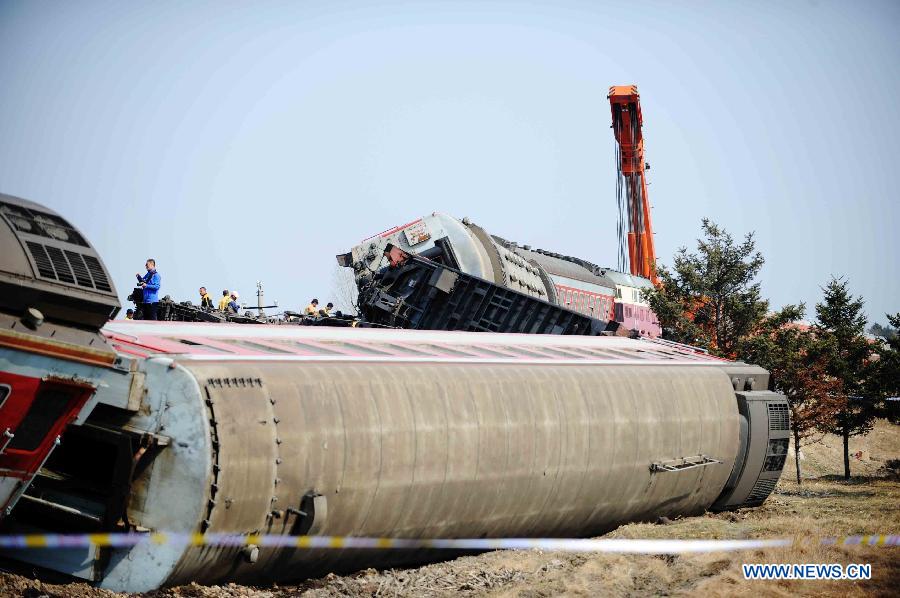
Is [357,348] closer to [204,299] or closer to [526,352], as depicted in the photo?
[526,352]

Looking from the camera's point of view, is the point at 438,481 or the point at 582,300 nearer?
the point at 438,481

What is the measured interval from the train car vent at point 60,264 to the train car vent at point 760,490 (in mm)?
16477

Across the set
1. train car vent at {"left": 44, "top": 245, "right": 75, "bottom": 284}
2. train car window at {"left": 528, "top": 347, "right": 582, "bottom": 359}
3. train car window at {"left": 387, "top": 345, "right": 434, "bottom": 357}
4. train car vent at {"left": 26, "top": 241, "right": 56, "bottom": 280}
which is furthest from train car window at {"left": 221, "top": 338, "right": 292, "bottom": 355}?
train car window at {"left": 528, "top": 347, "right": 582, "bottom": 359}

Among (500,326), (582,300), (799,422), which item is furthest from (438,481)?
(582,300)

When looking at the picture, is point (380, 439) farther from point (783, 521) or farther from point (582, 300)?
point (582, 300)

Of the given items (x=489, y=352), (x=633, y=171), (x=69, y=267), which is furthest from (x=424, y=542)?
(x=633, y=171)

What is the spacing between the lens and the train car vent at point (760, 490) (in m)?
24.0

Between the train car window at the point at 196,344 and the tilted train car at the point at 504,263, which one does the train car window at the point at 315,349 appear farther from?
the tilted train car at the point at 504,263

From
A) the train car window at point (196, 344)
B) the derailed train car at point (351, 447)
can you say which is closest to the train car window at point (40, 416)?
the derailed train car at point (351, 447)

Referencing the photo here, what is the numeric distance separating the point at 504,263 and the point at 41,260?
25.8 metres

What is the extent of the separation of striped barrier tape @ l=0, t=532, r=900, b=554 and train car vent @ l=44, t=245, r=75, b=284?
2947 mm

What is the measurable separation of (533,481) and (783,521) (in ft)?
20.1

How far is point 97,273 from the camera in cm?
1296

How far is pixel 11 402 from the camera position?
11.4 meters
